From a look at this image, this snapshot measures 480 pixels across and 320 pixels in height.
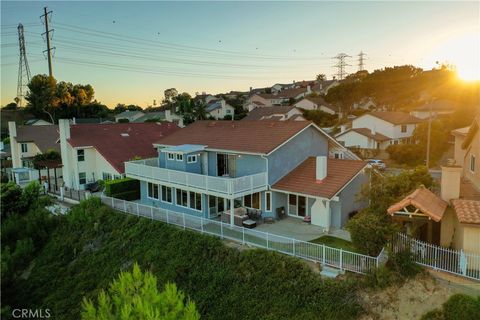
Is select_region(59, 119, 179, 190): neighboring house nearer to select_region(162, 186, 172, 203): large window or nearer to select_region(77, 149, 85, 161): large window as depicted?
select_region(77, 149, 85, 161): large window

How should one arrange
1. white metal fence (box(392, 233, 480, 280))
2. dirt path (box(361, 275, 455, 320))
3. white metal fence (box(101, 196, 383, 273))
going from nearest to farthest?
1. dirt path (box(361, 275, 455, 320))
2. white metal fence (box(392, 233, 480, 280))
3. white metal fence (box(101, 196, 383, 273))

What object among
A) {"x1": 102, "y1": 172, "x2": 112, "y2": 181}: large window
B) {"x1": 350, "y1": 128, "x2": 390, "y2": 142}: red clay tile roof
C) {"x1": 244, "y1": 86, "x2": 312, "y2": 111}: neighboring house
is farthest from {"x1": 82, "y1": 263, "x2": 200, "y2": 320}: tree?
{"x1": 244, "y1": 86, "x2": 312, "y2": 111}: neighboring house

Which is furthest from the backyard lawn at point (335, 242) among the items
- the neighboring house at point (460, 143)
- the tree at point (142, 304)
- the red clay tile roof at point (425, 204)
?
the neighboring house at point (460, 143)

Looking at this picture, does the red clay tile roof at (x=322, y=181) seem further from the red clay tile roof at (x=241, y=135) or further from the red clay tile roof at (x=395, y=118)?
the red clay tile roof at (x=395, y=118)

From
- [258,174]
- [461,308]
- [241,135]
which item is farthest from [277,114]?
[461,308]

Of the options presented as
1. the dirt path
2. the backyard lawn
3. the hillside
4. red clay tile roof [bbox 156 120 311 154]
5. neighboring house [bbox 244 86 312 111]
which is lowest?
the hillside

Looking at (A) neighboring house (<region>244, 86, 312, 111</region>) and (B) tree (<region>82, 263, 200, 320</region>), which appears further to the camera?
(A) neighboring house (<region>244, 86, 312, 111</region>)

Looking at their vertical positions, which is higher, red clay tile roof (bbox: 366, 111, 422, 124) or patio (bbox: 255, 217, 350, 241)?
red clay tile roof (bbox: 366, 111, 422, 124)
